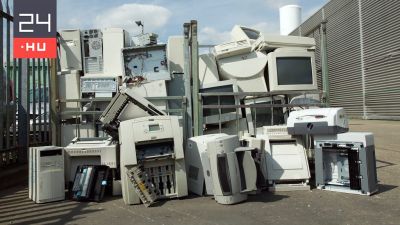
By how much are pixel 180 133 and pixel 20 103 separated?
3358mm

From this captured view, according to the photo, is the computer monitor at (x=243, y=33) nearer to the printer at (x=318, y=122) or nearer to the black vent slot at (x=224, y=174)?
the printer at (x=318, y=122)

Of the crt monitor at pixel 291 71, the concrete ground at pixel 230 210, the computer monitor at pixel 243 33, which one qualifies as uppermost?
the computer monitor at pixel 243 33

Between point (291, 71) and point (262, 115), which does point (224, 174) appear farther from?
point (291, 71)

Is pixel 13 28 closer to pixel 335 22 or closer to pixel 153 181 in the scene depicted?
pixel 153 181

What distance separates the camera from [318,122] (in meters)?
5.47

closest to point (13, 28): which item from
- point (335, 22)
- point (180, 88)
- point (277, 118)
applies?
point (180, 88)

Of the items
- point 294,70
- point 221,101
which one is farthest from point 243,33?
point 221,101

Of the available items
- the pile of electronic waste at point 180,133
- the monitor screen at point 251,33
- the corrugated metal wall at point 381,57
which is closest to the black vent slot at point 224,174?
the pile of electronic waste at point 180,133

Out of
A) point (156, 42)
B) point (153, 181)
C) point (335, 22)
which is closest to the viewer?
point (153, 181)

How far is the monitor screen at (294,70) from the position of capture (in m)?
6.79

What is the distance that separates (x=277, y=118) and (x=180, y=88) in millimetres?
1705

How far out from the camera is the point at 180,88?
699 centimetres

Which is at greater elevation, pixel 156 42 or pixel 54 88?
pixel 156 42

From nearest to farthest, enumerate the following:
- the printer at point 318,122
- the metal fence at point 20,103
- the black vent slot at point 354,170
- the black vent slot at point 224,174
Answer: the black vent slot at point 224,174 < the black vent slot at point 354,170 < the printer at point 318,122 < the metal fence at point 20,103
